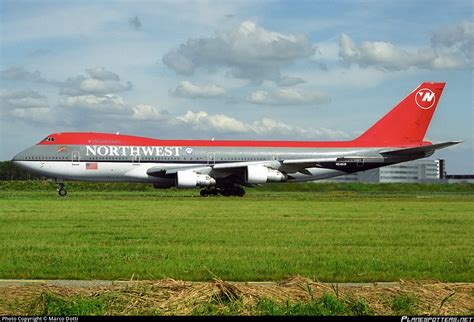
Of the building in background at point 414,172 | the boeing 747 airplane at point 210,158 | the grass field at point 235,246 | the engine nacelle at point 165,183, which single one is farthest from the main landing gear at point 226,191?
the building in background at point 414,172

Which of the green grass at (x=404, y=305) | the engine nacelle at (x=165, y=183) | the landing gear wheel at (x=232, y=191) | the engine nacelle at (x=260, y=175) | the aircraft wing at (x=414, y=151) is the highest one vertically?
the aircraft wing at (x=414, y=151)

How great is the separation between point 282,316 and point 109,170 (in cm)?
4805

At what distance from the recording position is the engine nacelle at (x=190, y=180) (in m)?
55.7

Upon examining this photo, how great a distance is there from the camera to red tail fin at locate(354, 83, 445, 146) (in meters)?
A: 66.6

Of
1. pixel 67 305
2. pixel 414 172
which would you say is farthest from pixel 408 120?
pixel 67 305

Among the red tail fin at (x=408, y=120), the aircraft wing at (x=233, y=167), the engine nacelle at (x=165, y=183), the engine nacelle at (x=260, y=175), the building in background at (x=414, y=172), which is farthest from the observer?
the building in background at (x=414, y=172)

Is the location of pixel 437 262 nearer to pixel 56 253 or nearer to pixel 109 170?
pixel 56 253

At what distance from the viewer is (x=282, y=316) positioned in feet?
32.0

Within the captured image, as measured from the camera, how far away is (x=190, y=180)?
55750mm

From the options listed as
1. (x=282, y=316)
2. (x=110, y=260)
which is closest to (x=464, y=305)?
(x=282, y=316)

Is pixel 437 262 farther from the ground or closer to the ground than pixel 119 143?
closer to the ground

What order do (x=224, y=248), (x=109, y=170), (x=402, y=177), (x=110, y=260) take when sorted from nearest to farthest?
(x=110, y=260) < (x=224, y=248) < (x=109, y=170) < (x=402, y=177)

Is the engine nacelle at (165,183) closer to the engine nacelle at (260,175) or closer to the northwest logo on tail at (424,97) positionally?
the engine nacelle at (260,175)

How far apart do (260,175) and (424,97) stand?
1927 centimetres
